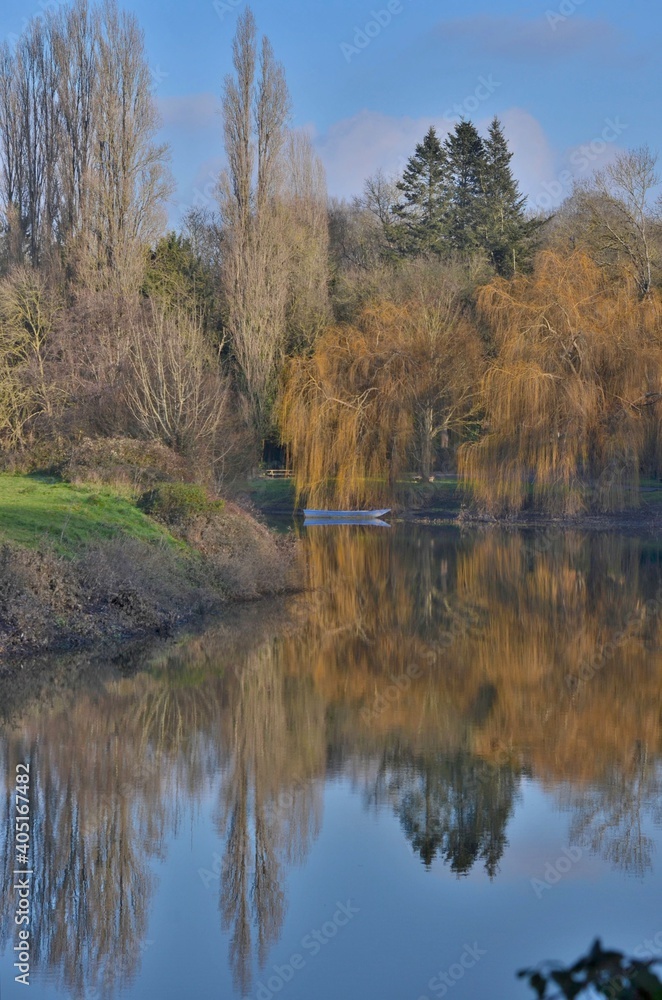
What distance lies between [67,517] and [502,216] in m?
38.1

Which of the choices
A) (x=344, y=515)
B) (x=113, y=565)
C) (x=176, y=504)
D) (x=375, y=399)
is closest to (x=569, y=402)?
(x=375, y=399)

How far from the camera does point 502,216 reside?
52344 millimetres

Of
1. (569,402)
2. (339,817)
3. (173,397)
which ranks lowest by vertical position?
(339,817)

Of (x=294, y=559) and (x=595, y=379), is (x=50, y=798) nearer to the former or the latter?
(x=294, y=559)

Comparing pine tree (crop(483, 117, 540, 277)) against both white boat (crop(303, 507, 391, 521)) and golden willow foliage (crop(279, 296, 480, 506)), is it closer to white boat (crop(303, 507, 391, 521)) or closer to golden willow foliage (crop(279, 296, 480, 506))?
golden willow foliage (crop(279, 296, 480, 506))

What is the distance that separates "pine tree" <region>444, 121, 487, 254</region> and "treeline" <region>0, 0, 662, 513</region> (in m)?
4.12

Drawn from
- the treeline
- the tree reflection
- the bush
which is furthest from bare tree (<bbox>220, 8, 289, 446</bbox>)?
the tree reflection

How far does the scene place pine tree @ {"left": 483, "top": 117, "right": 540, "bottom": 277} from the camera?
1971 inches

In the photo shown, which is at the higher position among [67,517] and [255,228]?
[255,228]

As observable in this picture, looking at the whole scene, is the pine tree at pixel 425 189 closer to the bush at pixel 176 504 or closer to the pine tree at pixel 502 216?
the pine tree at pixel 502 216

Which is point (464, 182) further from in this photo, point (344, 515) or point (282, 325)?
point (344, 515)

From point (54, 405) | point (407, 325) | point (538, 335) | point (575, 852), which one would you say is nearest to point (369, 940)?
point (575, 852)

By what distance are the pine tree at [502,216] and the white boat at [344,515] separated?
15329mm

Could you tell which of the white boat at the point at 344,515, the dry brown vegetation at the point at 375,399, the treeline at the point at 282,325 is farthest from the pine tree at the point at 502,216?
the white boat at the point at 344,515
